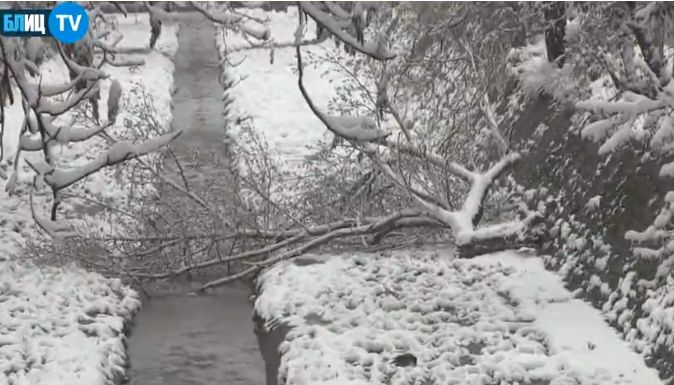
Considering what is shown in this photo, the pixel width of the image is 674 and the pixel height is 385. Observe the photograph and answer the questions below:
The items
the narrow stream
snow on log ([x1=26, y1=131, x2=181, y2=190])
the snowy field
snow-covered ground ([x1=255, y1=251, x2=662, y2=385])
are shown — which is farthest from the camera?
the narrow stream

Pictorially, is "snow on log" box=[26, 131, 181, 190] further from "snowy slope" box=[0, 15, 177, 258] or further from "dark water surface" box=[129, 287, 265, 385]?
"snowy slope" box=[0, 15, 177, 258]

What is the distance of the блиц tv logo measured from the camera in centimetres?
741

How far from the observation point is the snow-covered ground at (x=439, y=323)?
8461 millimetres

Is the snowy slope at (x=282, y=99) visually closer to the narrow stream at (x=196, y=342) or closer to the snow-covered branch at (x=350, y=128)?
the narrow stream at (x=196, y=342)

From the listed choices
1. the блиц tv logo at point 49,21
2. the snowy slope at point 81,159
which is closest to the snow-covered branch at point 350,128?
the блиц tv logo at point 49,21

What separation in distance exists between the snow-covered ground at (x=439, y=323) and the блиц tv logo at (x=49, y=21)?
145 inches

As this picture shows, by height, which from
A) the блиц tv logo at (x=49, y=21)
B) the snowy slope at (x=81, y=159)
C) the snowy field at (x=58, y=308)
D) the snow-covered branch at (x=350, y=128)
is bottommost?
the snowy field at (x=58, y=308)

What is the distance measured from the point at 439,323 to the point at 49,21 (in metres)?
4.80

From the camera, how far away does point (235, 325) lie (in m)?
10.6

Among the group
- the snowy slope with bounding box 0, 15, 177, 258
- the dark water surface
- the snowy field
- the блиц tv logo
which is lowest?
the dark water surface

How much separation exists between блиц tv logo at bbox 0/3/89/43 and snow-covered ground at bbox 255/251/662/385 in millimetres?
3688

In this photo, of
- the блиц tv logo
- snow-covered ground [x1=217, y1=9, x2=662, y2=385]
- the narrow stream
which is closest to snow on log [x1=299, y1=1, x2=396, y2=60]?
the блиц tv logo

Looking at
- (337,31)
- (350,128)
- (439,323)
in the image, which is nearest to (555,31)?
(350,128)

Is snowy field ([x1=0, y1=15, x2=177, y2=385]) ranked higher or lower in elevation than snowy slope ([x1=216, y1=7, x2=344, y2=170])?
lower
